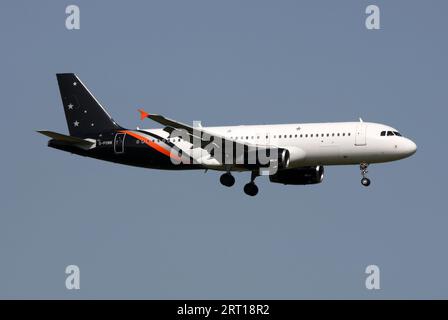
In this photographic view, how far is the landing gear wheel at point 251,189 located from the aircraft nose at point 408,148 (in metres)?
11.3

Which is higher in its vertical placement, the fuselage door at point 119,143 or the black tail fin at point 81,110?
the black tail fin at point 81,110

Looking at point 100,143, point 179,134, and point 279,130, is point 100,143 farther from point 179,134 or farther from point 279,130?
point 279,130

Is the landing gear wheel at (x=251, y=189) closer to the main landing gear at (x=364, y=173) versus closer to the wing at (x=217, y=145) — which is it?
the wing at (x=217, y=145)

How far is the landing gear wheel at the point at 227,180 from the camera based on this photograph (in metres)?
76.8

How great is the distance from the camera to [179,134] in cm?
7550

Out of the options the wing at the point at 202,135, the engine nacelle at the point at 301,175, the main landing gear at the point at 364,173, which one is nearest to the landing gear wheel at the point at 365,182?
the main landing gear at the point at 364,173

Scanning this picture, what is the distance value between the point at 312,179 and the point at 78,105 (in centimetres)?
1928

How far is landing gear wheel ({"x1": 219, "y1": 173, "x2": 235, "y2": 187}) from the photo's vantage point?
3022 inches

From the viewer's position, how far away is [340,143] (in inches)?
2872

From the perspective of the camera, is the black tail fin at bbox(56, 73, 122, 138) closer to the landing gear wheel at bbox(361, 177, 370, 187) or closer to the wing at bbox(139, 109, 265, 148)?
the wing at bbox(139, 109, 265, 148)

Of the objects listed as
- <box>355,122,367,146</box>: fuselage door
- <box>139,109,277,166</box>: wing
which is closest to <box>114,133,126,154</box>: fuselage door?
<box>139,109,277,166</box>: wing
